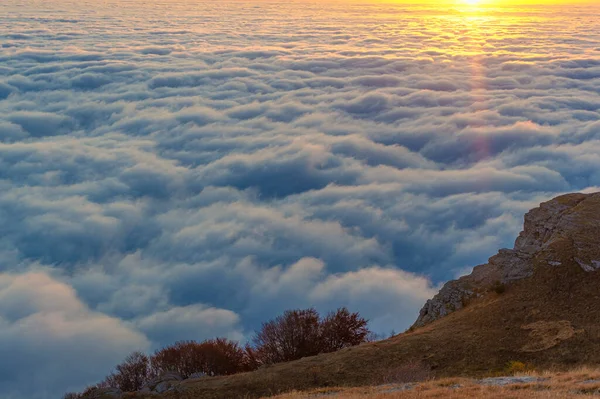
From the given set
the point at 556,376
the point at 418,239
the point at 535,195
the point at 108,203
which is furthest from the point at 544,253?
the point at 108,203

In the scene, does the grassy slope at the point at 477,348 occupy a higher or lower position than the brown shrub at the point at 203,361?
lower

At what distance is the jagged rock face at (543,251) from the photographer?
30359 mm

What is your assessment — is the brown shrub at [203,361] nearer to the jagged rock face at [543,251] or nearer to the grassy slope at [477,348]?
the grassy slope at [477,348]

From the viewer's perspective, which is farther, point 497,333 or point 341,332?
point 341,332

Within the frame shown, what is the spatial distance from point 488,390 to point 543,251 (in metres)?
15.4

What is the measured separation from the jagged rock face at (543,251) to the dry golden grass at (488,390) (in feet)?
33.3

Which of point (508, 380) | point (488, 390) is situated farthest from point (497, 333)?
point (488, 390)

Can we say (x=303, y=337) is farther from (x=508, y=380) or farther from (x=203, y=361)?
(x=508, y=380)

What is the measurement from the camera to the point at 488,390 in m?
18.3

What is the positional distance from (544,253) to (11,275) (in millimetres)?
116192

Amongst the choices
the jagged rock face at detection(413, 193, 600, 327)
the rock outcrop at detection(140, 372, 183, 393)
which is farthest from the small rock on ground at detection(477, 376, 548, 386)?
the rock outcrop at detection(140, 372, 183, 393)

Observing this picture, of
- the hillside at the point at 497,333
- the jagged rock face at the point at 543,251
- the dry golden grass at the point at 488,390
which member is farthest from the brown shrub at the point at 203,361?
the dry golden grass at the point at 488,390

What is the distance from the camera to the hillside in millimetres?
24906

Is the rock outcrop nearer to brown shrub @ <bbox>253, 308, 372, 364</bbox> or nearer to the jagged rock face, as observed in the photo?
brown shrub @ <bbox>253, 308, 372, 364</bbox>
